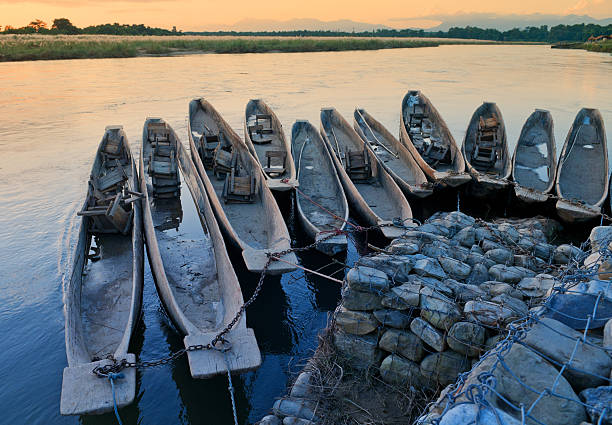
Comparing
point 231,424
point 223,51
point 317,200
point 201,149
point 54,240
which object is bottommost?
point 231,424

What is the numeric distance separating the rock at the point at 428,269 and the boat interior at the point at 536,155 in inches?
235

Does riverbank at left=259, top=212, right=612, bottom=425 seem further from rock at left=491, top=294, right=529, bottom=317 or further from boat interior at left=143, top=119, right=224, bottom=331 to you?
boat interior at left=143, top=119, right=224, bottom=331

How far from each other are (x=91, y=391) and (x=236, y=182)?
6231 millimetres

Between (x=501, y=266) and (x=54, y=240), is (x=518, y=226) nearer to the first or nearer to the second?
(x=501, y=266)

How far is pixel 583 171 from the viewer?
1128 cm

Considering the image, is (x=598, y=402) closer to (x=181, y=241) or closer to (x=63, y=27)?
(x=181, y=241)

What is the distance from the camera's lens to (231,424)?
565 centimetres

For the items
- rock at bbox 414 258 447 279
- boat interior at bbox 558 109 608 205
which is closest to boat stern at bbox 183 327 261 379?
rock at bbox 414 258 447 279

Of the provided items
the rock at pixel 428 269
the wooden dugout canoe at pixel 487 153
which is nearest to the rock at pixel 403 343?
the rock at pixel 428 269

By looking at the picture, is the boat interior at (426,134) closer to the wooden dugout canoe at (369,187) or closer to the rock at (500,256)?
the wooden dugout canoe at (369,187)

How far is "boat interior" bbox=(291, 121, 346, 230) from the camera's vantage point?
9.53m

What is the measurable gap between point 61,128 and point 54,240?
1179 centimetres

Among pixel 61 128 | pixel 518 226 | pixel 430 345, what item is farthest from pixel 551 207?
pixel 61 128

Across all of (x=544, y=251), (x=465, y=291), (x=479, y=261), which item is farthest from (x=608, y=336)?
(x=544, y=251)
